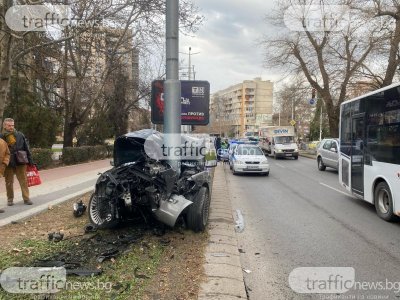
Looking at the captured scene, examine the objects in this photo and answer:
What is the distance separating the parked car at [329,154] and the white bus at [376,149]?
8.17m

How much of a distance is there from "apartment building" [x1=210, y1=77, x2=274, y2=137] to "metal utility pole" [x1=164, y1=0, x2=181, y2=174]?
6014 centimetres

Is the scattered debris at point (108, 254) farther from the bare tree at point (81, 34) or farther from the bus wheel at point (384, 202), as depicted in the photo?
the bare tree at point (81, 34)

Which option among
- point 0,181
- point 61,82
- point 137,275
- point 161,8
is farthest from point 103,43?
point 137,275

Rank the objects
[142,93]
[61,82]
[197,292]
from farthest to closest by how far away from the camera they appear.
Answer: [142,93] < [61,82] < [197,292]

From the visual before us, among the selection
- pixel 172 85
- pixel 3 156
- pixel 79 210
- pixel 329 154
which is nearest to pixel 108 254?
pixel 79 210

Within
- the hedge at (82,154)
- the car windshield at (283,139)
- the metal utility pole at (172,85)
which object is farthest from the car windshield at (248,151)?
the car windshield at (283,139)

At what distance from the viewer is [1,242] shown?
5.36 m

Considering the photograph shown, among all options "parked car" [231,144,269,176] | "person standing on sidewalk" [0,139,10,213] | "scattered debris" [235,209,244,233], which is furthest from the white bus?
"person standing on sidewalk" [0,139,10,213]

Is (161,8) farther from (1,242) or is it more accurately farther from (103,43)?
(1,242)

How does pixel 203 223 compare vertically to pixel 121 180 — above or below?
below

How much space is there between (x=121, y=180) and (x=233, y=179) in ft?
34.0

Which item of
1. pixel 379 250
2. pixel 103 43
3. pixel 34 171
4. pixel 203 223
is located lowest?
pixel 379 250

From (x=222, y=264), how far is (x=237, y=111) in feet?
289

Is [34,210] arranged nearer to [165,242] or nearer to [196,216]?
[165,242]
